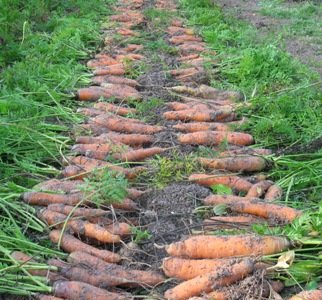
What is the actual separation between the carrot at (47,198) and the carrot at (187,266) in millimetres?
817

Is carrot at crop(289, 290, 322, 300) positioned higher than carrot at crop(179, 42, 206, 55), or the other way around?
carrot at crop(289, 290, 322, 300)

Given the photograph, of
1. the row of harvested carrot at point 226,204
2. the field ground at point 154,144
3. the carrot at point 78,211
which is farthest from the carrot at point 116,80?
the carrot at point 78,211

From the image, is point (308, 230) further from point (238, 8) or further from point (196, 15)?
point (238, 8)

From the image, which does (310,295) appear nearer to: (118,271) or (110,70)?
(118,271)

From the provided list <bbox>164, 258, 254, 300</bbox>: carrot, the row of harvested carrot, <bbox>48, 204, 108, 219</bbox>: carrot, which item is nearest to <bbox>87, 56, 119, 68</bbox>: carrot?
the row of harvested carrot

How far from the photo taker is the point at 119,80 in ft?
17.3

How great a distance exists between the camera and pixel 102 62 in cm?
582

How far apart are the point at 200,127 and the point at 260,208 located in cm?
126

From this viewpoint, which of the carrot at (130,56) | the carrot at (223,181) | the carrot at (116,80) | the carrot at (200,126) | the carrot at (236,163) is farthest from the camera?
the carrot at (130,56)

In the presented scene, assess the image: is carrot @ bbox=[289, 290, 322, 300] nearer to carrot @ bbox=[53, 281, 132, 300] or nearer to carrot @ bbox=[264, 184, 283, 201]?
carrot @ bbox=[53, 281, 132, 300]

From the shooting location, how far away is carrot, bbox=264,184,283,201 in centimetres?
343

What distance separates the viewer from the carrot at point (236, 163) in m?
3.83

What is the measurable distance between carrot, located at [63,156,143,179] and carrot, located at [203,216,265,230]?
762mm

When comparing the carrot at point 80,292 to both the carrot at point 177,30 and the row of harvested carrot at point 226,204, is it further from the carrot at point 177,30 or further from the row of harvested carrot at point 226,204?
the carrot at point 177,30
